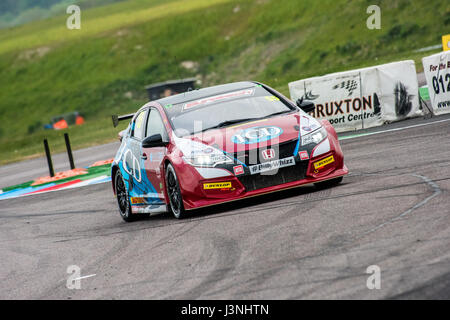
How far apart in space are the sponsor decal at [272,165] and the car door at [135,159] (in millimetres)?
2012

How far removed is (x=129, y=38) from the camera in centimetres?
9162

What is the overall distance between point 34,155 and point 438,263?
3317 cm

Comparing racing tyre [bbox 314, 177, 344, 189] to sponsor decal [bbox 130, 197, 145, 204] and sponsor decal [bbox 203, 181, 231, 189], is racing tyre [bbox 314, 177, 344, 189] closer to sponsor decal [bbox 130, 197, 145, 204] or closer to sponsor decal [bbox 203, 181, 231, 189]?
sponsor decal [bbox 203, 181, 231, 189]

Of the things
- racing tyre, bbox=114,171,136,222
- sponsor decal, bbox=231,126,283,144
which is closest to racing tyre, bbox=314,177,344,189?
sponsor decal, bbox=231,126,283,144

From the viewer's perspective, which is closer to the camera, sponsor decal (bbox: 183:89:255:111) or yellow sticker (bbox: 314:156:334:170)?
yellow sticker (bbox: 314:156:334:170)

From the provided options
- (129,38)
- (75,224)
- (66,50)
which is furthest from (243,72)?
(75,224)

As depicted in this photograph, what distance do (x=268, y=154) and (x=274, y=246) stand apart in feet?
8.16

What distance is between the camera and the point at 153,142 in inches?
407

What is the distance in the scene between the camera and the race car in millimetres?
9648

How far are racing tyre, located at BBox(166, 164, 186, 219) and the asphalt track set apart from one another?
158 mm

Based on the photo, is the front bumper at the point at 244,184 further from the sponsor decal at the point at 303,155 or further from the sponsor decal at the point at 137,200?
the sponsor decal at the point at 137,200

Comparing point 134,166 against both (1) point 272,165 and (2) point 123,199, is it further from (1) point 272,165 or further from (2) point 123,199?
(1) point 272,165

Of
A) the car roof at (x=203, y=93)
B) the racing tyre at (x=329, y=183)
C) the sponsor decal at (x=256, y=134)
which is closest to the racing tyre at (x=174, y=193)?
the sponsor decal at (x=256, y=134)

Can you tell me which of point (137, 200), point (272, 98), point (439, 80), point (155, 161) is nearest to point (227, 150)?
point (155, 161)
